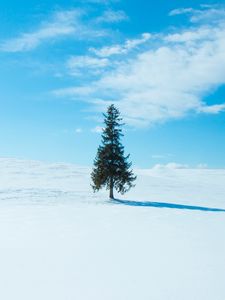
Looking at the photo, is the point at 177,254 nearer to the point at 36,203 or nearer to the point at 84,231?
the point at 84,231

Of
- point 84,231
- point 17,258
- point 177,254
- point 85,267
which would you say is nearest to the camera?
point 85,267

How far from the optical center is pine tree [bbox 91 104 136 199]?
108 ft

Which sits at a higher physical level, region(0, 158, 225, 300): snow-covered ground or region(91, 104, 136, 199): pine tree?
region(91, 104, 136, 199): pine tree

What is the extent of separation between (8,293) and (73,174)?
156ft

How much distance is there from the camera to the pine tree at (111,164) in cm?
3281

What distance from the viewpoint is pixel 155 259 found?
396 inches

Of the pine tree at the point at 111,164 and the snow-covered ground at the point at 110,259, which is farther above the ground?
the pine tree at the point at 111,164

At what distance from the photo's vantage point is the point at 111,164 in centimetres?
3325

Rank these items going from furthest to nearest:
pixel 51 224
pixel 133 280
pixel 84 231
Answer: pixel 51 224, pixel 84 231, pixel 133 280

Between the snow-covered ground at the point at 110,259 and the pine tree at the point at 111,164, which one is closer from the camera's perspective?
the snow-covered ground at the point at 110,259

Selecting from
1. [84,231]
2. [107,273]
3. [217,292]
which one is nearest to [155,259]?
[107,273]

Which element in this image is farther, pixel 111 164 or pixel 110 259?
pixel 111 164

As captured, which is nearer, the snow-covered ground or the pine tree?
the snow-covered ground

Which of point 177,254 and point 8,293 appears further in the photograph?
point 177,254
